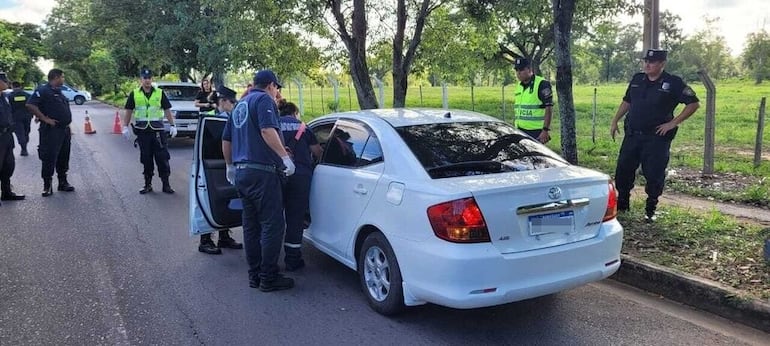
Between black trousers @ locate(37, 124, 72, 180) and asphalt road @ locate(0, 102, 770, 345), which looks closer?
asphalt road @ locate(0, 102, 770, 345)

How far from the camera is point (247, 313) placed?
13.3ft

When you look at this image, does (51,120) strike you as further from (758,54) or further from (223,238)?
(758,54)

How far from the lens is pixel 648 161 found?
5.54 meters

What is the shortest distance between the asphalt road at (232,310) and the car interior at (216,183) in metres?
0.44

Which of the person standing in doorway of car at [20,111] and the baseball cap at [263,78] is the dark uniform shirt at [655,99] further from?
the person standing in doorway of car at [20,111]

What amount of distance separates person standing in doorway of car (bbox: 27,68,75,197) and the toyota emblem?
7.48 m

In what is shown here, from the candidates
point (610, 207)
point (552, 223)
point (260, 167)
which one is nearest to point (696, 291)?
point (610, 207)

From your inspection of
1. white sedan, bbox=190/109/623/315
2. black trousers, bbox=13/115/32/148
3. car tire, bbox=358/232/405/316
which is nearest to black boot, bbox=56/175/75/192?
black trousers, bbox=13/115/32/148

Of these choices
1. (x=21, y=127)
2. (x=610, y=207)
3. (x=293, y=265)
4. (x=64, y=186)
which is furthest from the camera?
(x=21, y=127)

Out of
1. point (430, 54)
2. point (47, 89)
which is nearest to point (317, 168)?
A: point (47, 89)

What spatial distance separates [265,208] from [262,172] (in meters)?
0.28

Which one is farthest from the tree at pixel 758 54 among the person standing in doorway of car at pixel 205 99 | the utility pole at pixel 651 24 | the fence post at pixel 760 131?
the person standing in doorway of car at pixel 205 99

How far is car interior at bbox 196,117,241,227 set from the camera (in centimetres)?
518

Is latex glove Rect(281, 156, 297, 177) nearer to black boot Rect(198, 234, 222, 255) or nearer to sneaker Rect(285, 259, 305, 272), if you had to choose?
sneaker Rect(285, 259, 305, 272)
